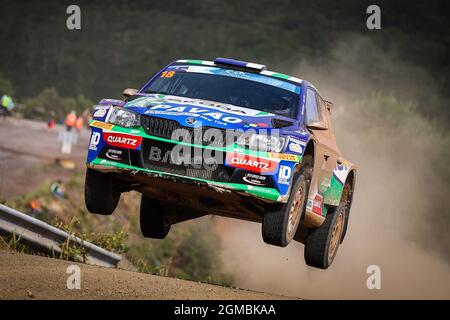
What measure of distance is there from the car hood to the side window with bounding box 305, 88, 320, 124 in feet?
2.12

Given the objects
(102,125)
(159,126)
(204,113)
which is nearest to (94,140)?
(102,125)

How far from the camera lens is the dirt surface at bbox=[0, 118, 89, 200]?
28.4 meters

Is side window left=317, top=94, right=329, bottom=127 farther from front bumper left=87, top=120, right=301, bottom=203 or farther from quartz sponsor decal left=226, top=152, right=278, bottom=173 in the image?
quartz sponsor decal left=226, top=152, right=278, bottom=173

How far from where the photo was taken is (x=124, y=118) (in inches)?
344

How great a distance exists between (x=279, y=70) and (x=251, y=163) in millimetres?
82496

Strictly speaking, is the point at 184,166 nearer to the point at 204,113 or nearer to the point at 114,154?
the point at 204,113

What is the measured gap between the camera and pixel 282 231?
8.60m

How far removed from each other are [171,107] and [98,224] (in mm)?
16332

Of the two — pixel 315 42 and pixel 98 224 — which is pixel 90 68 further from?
pixel 98 224

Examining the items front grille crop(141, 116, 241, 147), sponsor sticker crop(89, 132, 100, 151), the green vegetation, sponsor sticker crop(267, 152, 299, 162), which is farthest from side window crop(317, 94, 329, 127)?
the green vegetation

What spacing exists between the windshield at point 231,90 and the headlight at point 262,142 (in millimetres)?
951

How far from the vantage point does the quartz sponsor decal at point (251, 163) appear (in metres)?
8.44

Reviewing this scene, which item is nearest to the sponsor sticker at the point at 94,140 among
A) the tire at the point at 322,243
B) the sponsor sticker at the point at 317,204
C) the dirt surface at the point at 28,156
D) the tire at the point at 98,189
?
the tire at the point at 98,189

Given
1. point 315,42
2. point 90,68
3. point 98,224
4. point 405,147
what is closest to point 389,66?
point 315,42
